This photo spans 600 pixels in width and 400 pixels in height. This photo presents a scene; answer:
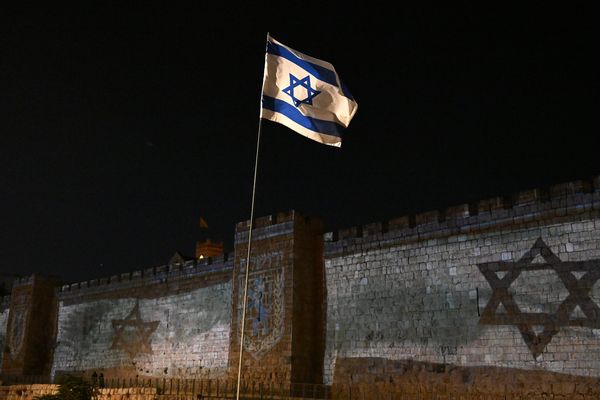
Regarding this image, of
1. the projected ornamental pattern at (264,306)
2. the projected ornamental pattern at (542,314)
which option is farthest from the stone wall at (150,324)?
the projected ornamental pattern at (542,314)

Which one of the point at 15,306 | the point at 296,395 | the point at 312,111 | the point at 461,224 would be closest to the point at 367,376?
the point at 296,395

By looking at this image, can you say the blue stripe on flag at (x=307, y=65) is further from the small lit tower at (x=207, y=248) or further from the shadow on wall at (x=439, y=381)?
the small lit tower at (x=207, y=248)

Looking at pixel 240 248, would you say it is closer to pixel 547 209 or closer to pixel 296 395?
pixel 296 395

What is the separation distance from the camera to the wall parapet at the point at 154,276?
22.8m

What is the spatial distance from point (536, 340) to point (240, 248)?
1007 cm

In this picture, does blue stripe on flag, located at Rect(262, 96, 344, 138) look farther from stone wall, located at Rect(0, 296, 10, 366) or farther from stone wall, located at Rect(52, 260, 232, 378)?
stone wall, located at Rect(0, 296, 10, 366)

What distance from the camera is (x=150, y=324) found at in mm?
25141

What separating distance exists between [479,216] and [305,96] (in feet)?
19.5

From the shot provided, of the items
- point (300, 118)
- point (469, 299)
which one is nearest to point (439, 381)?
point (469, 299)

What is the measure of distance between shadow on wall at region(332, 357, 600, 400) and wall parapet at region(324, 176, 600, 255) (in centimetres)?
317

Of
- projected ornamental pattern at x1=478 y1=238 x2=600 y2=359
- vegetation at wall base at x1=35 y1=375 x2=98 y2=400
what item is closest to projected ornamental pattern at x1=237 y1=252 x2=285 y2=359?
vegetation at wall base at x1=35 y1=375 x2=98 y2=400

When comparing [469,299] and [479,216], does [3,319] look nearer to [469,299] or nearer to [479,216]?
[469,299]

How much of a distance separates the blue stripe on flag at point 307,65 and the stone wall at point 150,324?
11339 millimetres

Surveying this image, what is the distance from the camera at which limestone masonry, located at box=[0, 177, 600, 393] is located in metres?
13.7
